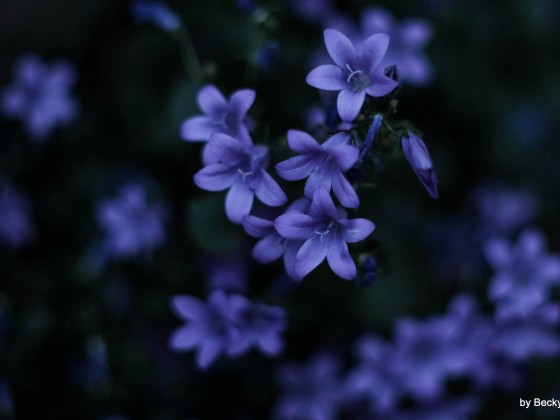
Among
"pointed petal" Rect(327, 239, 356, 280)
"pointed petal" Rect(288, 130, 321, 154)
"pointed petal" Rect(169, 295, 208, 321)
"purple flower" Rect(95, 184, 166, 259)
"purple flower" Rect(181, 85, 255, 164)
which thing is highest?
"purple flower" Rect(181, 85, 255, 164)

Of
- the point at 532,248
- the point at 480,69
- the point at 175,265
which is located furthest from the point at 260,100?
the point at 480,69

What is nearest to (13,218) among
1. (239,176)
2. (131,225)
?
(131,225)

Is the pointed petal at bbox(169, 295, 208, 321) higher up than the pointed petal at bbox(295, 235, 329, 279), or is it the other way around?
the pointed petal at bbox(295, 235, 329, 279)

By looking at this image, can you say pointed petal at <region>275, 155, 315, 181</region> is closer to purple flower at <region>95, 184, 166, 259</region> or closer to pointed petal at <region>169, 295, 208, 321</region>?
pointed petal at <region>169, 295, 208, 321</region>

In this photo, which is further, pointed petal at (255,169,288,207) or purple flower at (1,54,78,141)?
purple flower at (1,54,78,141)

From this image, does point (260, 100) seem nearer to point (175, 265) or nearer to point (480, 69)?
point (175, 265)

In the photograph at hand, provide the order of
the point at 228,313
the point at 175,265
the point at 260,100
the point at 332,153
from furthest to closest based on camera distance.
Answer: the point at 175,265, the point at 260,100, the point at 228,313, the point at 332,153

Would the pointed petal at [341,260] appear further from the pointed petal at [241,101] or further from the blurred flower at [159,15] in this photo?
the blurred flower at [159,15]

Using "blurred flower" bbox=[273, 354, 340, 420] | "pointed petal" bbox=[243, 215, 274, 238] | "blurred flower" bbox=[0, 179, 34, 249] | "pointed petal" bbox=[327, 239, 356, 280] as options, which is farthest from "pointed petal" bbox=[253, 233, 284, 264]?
"blurred flower" bbox=[0, 179, 34, 249]
